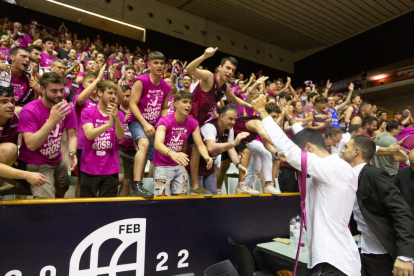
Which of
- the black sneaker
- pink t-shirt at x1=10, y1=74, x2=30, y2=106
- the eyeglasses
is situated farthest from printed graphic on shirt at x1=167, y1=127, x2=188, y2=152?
pink t-shirt at x1=10, y1=74, x2=30, y2=106

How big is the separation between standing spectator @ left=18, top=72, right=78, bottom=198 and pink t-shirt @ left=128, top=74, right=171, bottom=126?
926 mm

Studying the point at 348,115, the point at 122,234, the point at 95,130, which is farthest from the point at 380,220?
the point at 348,115

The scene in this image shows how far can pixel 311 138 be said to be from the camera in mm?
2094

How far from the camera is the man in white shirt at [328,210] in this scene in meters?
1.84

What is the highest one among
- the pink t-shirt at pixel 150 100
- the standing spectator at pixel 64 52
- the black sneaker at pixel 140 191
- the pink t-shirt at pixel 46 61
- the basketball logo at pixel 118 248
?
the standing spectator at pixel 64 52

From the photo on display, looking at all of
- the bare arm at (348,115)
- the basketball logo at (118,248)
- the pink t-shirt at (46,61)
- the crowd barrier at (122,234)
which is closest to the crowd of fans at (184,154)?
the crowd barrier at (122,234)

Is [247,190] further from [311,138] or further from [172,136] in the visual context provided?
[311,138]

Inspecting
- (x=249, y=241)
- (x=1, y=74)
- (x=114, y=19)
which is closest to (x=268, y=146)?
(x=249, y=241)

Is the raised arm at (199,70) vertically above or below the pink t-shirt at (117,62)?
below

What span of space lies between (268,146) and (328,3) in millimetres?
10987

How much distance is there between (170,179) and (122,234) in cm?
89

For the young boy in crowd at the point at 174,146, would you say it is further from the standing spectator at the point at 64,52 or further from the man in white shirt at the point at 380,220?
the standing spectator at the point at 64,52

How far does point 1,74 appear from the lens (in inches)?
126

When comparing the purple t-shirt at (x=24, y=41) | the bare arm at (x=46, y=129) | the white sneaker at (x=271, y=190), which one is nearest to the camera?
the bare arm at (x=46, y=129)
